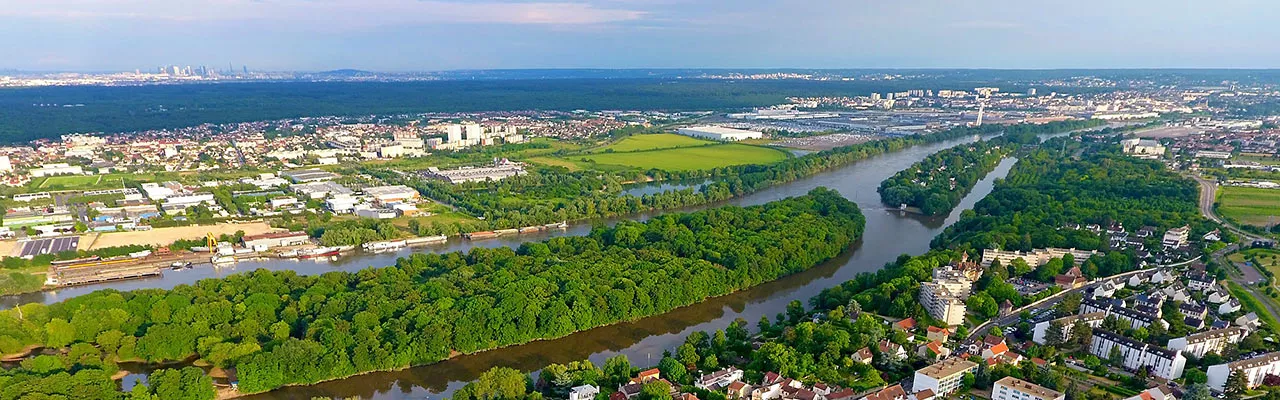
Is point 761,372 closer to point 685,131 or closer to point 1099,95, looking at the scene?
point 685,131

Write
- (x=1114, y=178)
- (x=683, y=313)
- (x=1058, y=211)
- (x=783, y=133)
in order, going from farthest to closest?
(x=783, y=133) < (x=1114, y=178) < (x=1058, y=211) < (x=683, y=313)

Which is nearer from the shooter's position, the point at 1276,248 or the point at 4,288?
the point at 4,288

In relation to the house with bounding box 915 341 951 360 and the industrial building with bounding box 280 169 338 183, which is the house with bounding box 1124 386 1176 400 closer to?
the house with bounding box 915 341 951 360

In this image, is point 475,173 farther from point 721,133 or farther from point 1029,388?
point 1029,388

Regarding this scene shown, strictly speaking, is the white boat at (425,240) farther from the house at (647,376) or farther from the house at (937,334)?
the house at (937,334)

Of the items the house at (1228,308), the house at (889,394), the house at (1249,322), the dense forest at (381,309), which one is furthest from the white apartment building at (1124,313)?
the dense forest at (381,309)

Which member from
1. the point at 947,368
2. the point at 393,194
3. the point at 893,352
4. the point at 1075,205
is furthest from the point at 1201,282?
the point at 393,194

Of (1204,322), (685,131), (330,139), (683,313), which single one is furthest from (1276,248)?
(330,139)
